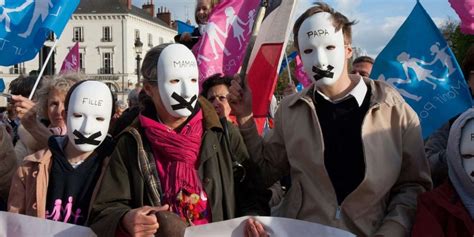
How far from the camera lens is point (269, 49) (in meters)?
4.29

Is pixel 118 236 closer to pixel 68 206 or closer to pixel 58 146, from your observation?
pixel 68 206

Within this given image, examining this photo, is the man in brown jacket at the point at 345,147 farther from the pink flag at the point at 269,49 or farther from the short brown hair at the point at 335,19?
the pink flag at the point at 269,49

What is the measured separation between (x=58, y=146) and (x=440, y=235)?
2.33 m

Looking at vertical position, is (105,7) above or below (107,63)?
above

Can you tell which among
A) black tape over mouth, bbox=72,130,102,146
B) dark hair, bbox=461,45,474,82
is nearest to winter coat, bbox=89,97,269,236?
black tape over mouth, bbox=72,130,102,146

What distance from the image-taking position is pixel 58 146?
398 centimetres

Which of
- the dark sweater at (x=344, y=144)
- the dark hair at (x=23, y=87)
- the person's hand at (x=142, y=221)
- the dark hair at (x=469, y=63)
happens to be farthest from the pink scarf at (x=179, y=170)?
the dark hair at (x=23, y=87)

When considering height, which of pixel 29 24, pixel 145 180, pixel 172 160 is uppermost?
pixel 29 24

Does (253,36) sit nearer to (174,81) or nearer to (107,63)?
(174,81)

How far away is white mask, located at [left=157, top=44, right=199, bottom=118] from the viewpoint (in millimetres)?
3654

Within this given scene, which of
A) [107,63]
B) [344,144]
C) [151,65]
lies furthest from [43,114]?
[107,63]

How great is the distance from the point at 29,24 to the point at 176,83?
283 centimetres

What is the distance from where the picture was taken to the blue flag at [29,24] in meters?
5.81

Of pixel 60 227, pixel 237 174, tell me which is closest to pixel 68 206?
pixel 60 227
